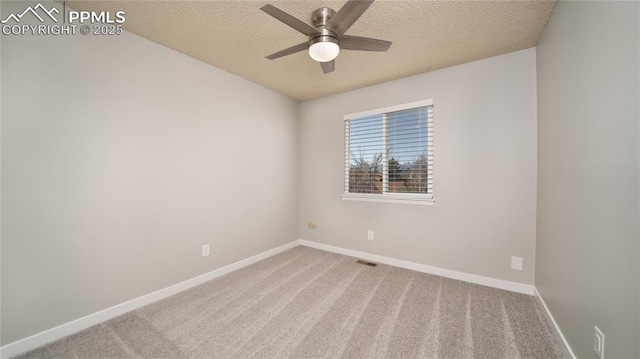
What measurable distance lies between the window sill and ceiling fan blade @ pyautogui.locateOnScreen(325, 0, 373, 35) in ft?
6.79

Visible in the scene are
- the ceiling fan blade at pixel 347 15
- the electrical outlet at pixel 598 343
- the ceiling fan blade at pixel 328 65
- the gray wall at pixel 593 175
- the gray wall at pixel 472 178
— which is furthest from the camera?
the gray wall at pixel 472 178

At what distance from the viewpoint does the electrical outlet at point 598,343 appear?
109 cm

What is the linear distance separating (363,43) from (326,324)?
219cm

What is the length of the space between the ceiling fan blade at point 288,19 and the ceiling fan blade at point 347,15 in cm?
14

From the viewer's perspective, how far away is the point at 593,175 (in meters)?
1.20

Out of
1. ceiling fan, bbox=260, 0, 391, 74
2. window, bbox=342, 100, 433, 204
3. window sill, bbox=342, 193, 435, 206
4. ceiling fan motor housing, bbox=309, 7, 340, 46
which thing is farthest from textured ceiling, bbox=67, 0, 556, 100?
window sill, bbox=342, 193, 435, 206

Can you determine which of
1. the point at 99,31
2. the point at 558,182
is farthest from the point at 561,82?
the point at 99,31

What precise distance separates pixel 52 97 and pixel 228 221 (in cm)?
181

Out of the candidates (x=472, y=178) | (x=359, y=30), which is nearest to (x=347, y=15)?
(x=359, y=30)

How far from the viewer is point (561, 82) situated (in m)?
1.62

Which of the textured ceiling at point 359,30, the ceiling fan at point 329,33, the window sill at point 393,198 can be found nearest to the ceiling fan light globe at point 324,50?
the ceiling fan at point 329,33

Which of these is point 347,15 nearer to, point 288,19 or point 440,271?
point 288,19

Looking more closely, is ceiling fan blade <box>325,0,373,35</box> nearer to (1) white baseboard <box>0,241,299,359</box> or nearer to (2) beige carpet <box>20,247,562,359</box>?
(2) beige carpet <box>20,247,562,359</box>

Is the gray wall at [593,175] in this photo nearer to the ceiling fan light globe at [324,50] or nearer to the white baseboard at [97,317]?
the ceiling fan light globe at [324,50]
